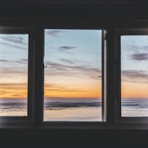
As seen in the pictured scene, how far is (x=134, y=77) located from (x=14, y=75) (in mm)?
1578

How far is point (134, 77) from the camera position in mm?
4457

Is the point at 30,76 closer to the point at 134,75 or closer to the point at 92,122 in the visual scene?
the point at 92,122

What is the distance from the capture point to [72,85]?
4.46m

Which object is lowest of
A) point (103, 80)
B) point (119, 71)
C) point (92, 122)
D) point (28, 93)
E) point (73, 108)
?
point (92, 122)

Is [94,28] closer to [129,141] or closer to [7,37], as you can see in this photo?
[7,37]

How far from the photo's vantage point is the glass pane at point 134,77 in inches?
175

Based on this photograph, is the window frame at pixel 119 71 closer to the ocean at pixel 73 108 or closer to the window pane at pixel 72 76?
the ocean at pixel 73 108

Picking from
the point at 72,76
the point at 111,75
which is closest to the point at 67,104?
the point at 72,76

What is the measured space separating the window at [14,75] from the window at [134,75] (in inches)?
49.3

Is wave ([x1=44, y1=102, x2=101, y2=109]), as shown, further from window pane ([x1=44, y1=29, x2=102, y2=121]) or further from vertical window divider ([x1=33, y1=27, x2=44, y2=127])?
vertical window divider ([x1=33, y1=27, x2=44, y2=127])

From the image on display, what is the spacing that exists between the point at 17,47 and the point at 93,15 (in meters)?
1.08

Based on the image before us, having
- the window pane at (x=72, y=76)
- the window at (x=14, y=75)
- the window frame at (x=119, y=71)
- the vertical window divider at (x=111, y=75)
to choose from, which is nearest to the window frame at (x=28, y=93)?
the window at (x=14, y=75)

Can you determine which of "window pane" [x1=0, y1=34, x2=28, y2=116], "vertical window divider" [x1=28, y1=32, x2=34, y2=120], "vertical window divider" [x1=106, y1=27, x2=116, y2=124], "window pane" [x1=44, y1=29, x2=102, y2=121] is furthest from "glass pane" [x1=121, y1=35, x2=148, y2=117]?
"window pane" [x1=0, y1=34, x2=28, y2=116]

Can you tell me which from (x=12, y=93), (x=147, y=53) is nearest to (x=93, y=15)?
(x=147, y=53)
